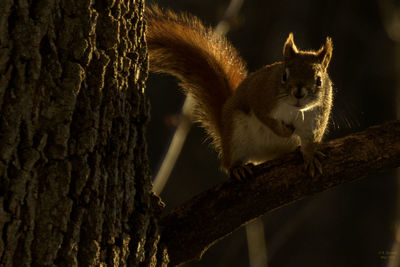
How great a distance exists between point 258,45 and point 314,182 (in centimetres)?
275

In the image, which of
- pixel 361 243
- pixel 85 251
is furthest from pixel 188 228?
pixel 361 243

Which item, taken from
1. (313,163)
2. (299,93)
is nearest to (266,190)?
(313,163)

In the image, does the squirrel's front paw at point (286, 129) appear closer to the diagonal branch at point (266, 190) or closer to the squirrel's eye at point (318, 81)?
the squirrel's eye at point (318, 81)

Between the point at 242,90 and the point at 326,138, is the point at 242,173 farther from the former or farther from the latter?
the point at 326,138

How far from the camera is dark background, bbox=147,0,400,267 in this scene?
12.6 feet

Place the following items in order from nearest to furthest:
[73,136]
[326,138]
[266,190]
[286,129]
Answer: [73,136], [266,190], [286,129], [326,138]

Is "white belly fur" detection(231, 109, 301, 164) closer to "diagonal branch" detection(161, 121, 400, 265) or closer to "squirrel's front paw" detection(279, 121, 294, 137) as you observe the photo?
"squirrel's front paw" detection(279, 121, 294, 137)

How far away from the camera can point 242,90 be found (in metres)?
1.92

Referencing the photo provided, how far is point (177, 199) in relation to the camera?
3955mm

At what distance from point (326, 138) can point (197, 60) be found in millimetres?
2166

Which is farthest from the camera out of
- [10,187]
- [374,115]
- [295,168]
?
[374,115]

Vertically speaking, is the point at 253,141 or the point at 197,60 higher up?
the point at 197,60

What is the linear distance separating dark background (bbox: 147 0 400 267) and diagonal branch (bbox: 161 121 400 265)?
2409 mm

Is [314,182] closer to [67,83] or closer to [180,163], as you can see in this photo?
[67,83]
